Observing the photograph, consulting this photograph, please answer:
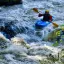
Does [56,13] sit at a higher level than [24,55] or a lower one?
lower

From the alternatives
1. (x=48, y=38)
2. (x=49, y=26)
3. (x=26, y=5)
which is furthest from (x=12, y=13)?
(x=48, y=38)

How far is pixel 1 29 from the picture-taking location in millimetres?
10195

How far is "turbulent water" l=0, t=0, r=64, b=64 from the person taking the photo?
7.04 meters

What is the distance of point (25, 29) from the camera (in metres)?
10.7

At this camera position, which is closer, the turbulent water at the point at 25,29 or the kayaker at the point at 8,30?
the turbulent water at the point at 25,29

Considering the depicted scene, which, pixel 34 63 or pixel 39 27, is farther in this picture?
pixel 39 27

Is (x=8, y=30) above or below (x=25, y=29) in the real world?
above

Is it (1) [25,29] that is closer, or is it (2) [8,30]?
(2) [8,30]

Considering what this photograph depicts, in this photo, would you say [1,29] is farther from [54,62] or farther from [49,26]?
[54,62]

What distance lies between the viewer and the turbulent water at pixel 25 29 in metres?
7.04

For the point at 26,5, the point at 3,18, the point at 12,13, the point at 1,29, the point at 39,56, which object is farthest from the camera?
the point at 26,5

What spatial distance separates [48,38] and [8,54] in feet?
9.33

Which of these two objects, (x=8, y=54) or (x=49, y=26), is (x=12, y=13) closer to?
(x=49, y=26)

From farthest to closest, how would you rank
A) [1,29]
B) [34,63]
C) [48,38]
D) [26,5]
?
[26,5] → [1,29] → [48,38] → [34,63]
